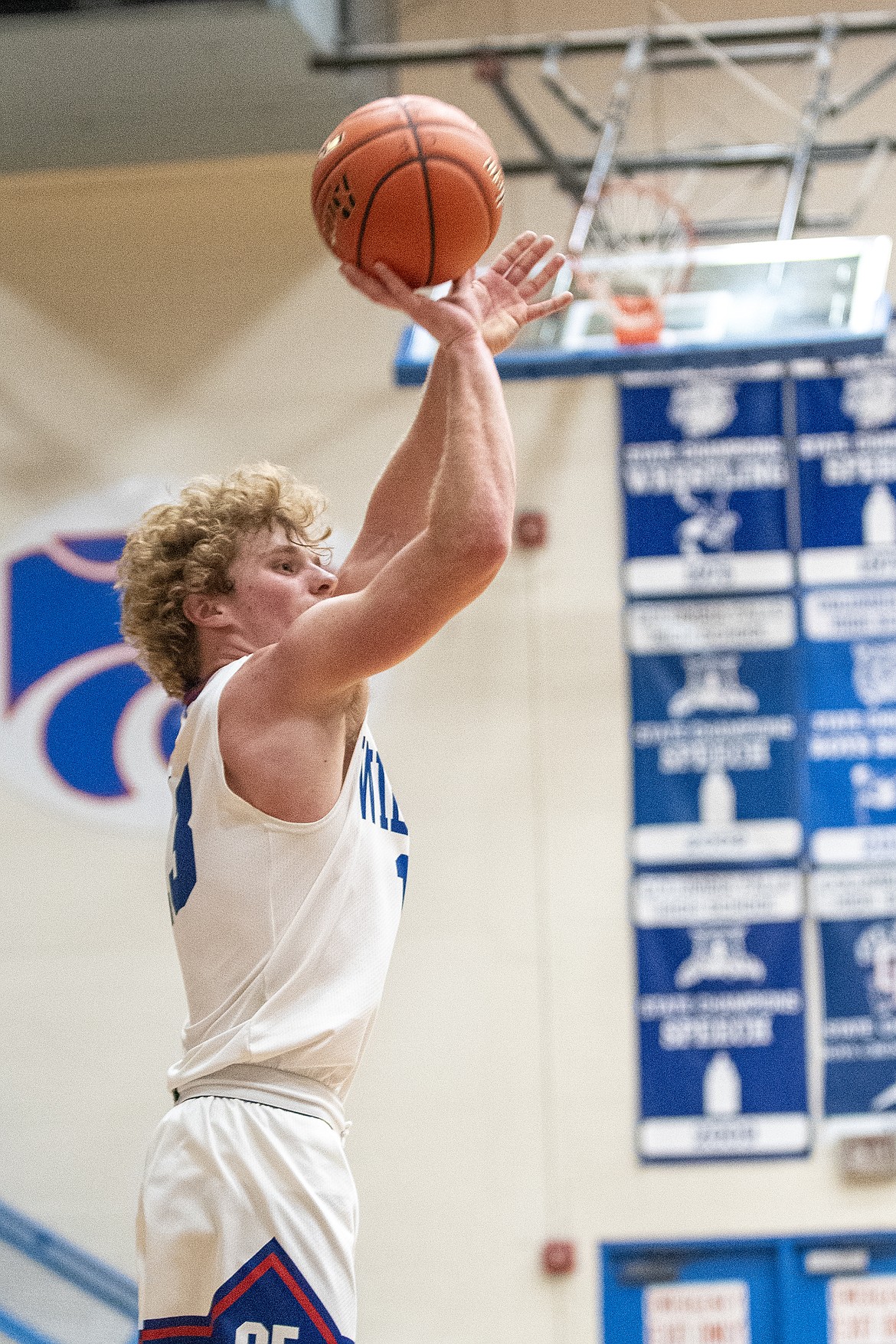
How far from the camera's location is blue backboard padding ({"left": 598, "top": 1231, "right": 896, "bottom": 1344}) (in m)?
6.61

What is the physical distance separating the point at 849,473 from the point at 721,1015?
2571 mm

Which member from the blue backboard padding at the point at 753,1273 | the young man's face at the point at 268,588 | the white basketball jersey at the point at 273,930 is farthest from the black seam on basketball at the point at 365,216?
the blue backboard padding at the point at 753,1273

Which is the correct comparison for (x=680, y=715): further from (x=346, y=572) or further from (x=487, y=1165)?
(x=346, y=572)

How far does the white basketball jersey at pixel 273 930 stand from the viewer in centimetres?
225

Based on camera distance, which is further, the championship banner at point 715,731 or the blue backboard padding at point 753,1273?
the championship banner at point 715,731

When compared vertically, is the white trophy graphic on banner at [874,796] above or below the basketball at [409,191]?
above

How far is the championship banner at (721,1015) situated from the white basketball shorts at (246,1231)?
478 cm

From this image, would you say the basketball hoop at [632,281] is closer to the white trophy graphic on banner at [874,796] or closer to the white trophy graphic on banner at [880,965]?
the white trophy graphic on banner at [874,796]

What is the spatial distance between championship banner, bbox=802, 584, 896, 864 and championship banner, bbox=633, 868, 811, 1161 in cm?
33

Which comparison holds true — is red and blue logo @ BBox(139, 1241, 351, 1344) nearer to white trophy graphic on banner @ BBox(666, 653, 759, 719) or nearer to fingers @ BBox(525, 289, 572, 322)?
fingers @ BBox(525, 289, 572, 322)

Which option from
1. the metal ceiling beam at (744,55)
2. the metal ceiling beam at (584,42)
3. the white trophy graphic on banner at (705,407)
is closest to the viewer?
the metal ceiling beam at (584,42)

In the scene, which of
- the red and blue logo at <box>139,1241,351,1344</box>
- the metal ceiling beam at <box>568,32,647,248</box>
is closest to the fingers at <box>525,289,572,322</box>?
the red and blue logo at <box>139,1241,351,1344</box>

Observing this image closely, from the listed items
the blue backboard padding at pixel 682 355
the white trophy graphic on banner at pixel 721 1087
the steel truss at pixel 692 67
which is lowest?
the white trophy graphic on banner at pixel 721 1087

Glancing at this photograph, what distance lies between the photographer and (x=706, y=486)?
7133 mm
